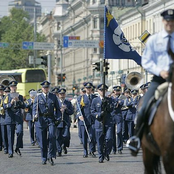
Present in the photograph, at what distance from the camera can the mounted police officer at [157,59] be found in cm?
910

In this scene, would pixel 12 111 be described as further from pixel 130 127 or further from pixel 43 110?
pixel 130 127

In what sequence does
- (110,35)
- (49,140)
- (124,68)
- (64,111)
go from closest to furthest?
(49,140) → (110,35) → (64,111) → (124,68)

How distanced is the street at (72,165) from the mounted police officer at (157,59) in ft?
20.6

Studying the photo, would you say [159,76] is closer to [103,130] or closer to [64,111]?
[103,130]

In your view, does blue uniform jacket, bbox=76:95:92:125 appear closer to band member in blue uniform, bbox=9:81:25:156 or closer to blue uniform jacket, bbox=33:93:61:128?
band member in blue uniform, bbox=9:81:25:156

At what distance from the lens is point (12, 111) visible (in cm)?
2091

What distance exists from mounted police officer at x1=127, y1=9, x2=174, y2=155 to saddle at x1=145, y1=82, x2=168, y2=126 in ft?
0.26

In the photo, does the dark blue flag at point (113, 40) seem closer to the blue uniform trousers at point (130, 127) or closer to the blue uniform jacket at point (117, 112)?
the blue uniform jacket at point (117, 112)

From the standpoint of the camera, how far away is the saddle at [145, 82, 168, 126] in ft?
29.9

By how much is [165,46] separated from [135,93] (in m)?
16.7

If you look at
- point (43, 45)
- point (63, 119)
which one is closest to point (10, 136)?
point (63, 119)

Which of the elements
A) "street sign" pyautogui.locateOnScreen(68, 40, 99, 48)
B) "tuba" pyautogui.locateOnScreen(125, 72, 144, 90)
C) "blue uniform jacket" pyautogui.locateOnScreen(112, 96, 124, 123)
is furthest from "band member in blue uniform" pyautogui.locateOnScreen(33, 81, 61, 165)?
"street sign" pyautogui.locateOnScreen(68, 40, 99, 48)

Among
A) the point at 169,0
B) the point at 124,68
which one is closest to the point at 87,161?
the point at 169,0

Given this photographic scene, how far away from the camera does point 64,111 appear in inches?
889
